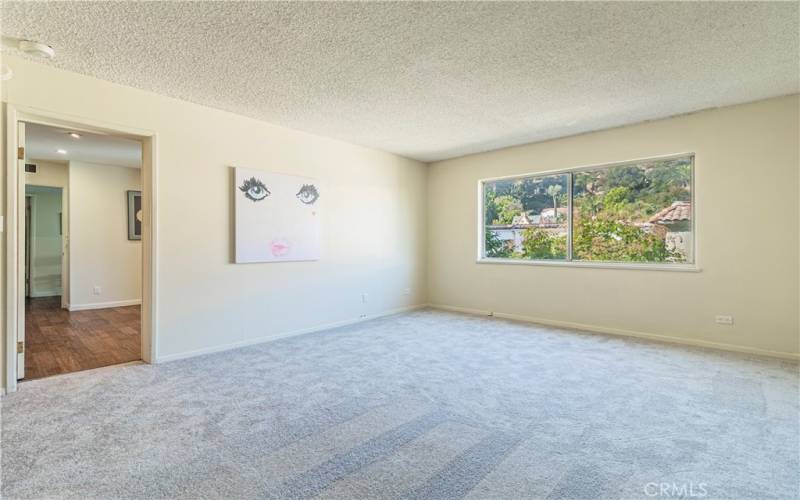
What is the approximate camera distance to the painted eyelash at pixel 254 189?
13.7ft

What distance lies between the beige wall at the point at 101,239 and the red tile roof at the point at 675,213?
810cm

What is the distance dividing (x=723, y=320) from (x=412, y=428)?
12.0 feet

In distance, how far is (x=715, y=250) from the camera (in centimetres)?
407

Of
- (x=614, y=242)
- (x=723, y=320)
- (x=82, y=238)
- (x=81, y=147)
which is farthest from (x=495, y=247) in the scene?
(x=82, y=238)

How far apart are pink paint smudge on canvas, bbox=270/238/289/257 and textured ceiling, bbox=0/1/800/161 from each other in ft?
4.45

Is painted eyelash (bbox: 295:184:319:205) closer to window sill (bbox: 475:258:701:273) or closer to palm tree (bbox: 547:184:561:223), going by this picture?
window sill (bbox: 475:258:701:273)

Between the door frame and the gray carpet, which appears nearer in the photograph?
the gray carpet

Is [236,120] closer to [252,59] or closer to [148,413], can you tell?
[252,59]

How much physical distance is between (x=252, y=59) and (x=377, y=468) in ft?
9.36

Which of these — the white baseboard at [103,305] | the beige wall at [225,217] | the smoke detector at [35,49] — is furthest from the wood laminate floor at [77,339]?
the smoke detector at [35,49]

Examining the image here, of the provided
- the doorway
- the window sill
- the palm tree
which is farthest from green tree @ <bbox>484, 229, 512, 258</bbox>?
the doorway

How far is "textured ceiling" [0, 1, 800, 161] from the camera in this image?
2.35 m

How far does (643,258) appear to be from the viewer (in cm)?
464

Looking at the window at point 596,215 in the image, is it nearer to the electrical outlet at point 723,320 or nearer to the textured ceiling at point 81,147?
the electrical outlet at point 723,320
